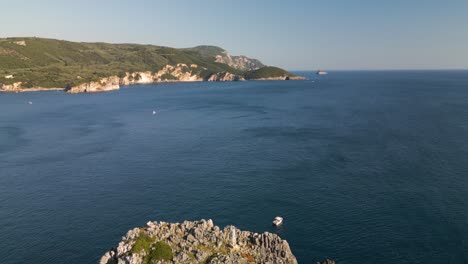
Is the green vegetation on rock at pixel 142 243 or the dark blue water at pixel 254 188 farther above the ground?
the green vegetation on rock at pixel 142 243

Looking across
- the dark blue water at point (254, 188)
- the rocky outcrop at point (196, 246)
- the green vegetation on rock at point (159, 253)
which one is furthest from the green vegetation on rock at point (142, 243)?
the dark blue water at point (254, 188)

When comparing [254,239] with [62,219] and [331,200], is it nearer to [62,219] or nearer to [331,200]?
[331,200]

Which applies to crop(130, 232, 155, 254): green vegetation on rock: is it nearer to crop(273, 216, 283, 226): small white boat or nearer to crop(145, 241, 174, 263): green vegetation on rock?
crop(145, 241, 174, 263): green vegetation on rock

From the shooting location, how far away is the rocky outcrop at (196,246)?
51656mm

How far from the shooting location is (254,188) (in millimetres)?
93562

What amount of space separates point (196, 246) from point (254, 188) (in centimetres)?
4121

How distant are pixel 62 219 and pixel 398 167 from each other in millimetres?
97243

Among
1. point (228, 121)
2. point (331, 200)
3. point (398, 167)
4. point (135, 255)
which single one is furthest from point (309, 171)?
point (228, 121)

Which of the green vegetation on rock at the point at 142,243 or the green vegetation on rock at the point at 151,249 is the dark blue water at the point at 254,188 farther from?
the green vegetation on rock at the point at 151,249

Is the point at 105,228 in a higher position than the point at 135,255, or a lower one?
lower

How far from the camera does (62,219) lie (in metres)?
77.9

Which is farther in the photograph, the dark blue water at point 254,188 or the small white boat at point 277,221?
the small white boat at point 277,221

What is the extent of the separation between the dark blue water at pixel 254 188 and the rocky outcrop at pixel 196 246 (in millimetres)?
9301

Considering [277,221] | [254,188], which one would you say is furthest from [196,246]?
[254,188]
